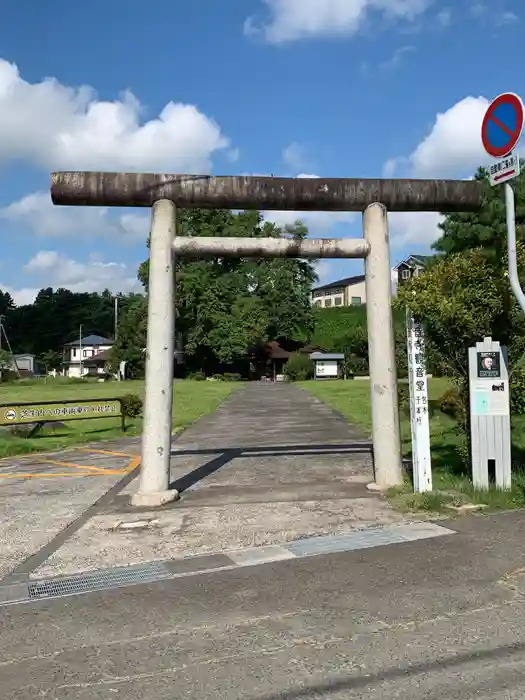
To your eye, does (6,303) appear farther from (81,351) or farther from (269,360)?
(269,360)

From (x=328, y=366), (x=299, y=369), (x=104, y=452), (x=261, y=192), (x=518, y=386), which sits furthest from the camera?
(x=299, y=369)

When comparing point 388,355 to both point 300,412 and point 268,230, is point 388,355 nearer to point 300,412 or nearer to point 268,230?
point 300,412

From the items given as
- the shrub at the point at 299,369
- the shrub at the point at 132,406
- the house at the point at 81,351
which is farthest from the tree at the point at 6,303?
the shrub at the point at 132,406

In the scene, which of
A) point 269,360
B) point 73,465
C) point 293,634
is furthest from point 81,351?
point 293,634

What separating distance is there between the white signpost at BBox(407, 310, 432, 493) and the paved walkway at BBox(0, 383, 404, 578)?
0.61 meters

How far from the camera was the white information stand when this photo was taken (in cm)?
707

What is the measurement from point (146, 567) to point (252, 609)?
137cm

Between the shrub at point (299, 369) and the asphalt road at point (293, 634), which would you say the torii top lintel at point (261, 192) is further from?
the shrub at point (299, 369)

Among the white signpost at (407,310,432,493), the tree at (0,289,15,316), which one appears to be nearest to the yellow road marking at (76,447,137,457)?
the white signpost at (407,310,432,493)

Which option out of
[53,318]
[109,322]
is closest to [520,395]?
[53,318]

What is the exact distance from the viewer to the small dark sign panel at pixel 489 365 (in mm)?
7133

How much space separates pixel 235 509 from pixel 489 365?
3.22 m

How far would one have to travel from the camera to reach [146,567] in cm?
518

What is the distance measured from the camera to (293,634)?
3686 mm
